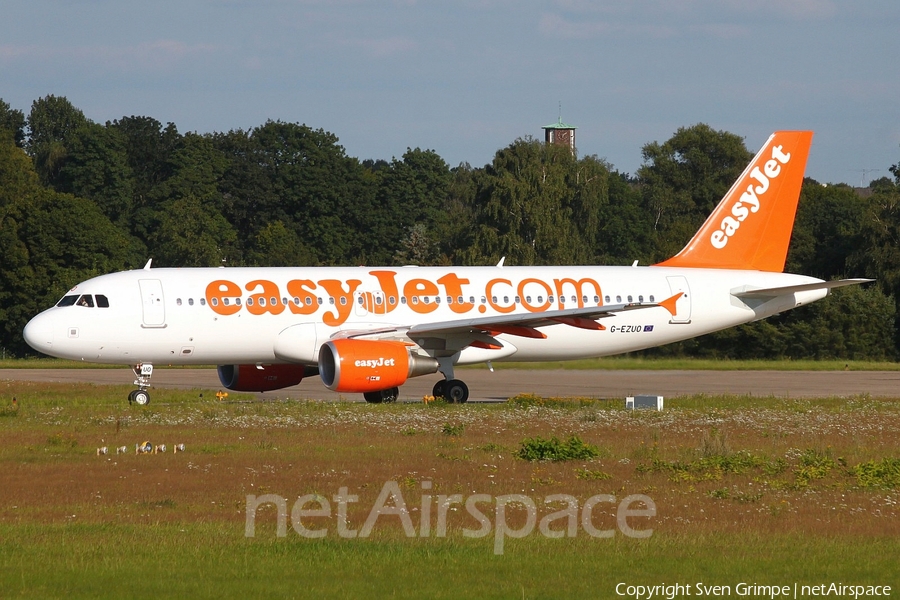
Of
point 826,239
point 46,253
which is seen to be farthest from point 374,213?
point 826,239

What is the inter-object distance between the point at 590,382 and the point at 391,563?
85.7ft

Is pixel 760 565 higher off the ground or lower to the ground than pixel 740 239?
lower

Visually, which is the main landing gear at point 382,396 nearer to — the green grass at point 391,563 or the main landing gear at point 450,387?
the main landing gear at point 450,387

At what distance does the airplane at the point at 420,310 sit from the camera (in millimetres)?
26359

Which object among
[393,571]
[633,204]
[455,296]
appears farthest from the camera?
[633,204]

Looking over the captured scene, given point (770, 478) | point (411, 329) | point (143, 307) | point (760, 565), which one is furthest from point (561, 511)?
point (143, 307)

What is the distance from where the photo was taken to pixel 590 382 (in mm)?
36125

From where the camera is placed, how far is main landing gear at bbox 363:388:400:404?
2822 centimetres

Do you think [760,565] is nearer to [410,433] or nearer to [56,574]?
[56,574]

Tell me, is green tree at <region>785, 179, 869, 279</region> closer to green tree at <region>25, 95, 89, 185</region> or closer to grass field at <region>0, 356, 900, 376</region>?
grass field at <region>0, 356, 900, 376</region>

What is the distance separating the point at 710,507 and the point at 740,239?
19808mm

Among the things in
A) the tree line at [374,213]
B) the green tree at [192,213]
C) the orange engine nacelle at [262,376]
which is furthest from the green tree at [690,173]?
the orange engine nacelle at [262,376]

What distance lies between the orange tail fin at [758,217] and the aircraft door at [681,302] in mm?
1632

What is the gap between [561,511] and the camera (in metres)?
→ 12.9
